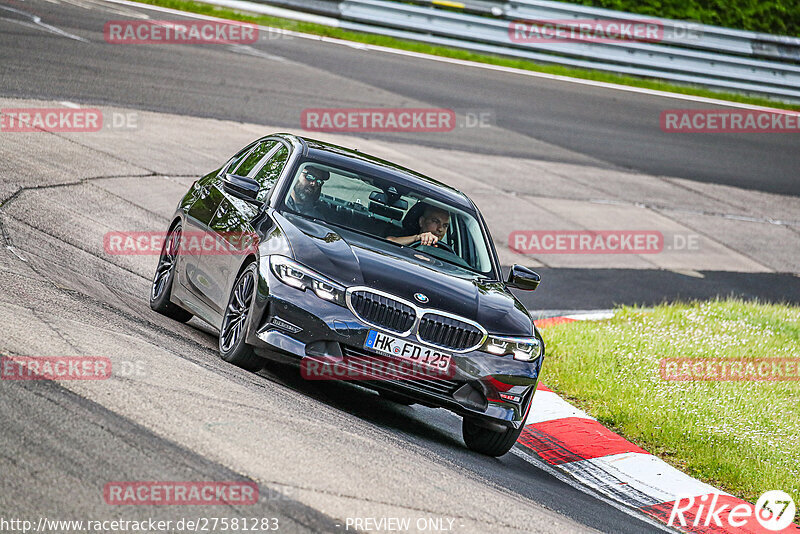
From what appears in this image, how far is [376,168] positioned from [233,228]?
1249 millimetres

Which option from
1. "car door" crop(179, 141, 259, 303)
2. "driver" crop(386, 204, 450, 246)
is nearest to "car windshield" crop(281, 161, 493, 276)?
"driver" crop(386, 204, 450, 246)

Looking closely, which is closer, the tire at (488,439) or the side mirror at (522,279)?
the tire at (488,439)

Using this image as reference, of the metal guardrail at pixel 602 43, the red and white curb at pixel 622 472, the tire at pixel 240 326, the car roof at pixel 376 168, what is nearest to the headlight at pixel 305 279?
the tire at pixel 240 326

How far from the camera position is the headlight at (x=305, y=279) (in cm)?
697

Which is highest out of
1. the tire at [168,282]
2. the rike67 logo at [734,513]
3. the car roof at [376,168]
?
the car roof at [376,168]

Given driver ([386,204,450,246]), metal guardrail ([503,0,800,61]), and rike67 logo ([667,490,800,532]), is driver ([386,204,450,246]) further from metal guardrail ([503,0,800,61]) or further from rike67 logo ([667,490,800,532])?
metal guardrail ([503,0,800,61])

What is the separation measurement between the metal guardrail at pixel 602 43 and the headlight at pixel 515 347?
19.6m

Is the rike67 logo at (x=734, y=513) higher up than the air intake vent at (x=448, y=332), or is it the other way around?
the air intake vent at (x=448, y=332)

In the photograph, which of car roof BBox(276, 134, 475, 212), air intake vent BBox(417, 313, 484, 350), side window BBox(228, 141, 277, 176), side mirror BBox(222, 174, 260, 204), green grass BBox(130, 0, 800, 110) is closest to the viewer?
air intake vent BBox(417, 313, 484, 350)

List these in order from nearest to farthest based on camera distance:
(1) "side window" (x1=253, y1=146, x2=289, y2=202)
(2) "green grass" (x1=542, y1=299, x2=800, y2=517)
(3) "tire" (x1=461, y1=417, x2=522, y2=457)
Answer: (3) "tire" (x1=461, y1=417, x2=522, y2=457)
(2) "green grass" (x1=542, y1=299, x2=800, y2=517)
(1) "side window" (x1=253, y1=146, x2=289, y2=202)

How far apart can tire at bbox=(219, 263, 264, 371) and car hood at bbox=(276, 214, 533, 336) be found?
1.39 ft

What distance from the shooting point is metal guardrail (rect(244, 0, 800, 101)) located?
26188 mm

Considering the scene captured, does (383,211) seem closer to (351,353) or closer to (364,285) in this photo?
(364,285)

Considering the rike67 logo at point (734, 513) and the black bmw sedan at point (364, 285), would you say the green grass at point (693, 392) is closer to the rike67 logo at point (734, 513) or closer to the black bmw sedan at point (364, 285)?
the rike67 logo at point (734, 513)
